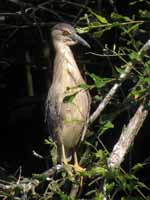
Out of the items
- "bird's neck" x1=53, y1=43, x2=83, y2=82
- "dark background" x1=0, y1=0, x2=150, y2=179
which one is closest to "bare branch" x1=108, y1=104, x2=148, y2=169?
"bird's neck" x1=53, y1=43, x2=83, y2=82

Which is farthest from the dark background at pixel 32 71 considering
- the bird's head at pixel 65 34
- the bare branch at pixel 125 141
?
the bare branch at pixel 125 141

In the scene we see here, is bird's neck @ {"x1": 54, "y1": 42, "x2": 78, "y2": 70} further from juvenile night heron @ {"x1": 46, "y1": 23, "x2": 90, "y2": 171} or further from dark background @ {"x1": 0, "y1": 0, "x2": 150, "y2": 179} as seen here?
dark background @ {"x1": 0, "y1": 0, "x2": 150, "y2": 179}

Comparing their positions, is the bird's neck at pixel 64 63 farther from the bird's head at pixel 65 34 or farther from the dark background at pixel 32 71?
the dark background at pixel 32 71

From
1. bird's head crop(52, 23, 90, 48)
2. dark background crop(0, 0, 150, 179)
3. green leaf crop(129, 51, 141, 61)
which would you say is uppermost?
green leaf crop(129, 51, 141, 61)

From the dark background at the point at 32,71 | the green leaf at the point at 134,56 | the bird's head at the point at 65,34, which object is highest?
the green leaf at the point at 134,56

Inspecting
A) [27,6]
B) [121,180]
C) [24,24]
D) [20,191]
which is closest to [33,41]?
[24,24]

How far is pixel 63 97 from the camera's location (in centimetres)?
470

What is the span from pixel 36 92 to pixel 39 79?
0.11 metres

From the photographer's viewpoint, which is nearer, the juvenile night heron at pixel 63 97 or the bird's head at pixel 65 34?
the juvenile night heron at pixel 63 97

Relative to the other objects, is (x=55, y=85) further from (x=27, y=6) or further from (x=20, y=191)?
(x=20, y=191)

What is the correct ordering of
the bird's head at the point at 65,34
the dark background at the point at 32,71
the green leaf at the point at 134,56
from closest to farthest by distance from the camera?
the green leaf at the point at 134,56 < the bird's head at the point at 65,34 < the dark background at the point at 32,71

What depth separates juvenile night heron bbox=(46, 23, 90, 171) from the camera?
15.7ft

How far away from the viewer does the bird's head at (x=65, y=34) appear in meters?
4.92

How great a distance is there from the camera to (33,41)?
5887 millimetres
